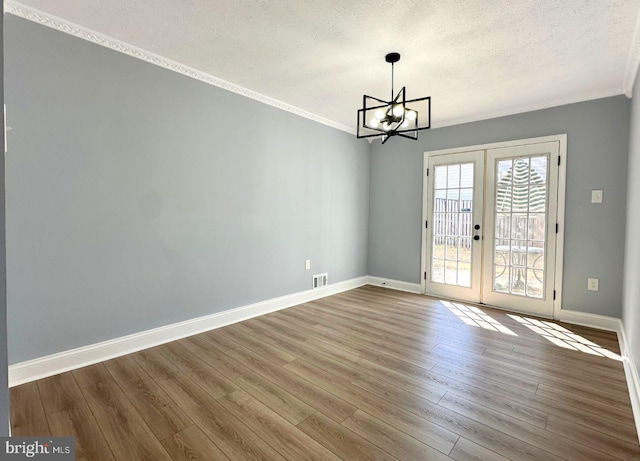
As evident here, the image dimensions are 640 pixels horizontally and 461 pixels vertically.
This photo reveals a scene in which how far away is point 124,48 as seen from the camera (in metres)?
2.60

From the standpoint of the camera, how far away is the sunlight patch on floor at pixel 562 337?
2.79m

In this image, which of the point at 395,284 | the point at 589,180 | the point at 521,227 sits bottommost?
the point at 395,284

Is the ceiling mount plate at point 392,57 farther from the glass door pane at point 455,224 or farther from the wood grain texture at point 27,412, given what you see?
the wood grain texture at point 27,412

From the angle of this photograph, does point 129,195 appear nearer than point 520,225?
Yes

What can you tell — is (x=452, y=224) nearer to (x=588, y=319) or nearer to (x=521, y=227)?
(x=521, y=227)

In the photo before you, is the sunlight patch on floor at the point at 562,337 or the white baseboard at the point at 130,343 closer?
the white baseboard at the point at 130,343

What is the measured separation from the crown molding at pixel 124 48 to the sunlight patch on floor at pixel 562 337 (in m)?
3.92

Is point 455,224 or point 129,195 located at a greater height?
point 129,195

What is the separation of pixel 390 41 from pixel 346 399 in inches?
108

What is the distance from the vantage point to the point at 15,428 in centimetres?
170

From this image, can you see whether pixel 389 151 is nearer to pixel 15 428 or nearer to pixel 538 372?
pixel 538 372

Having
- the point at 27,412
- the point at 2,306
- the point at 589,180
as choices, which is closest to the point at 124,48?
the point at 2,306

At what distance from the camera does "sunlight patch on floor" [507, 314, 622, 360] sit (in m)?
2.79

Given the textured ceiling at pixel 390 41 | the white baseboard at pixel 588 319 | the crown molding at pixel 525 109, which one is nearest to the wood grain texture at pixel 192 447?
the textured ceiling at pixel 390 41
